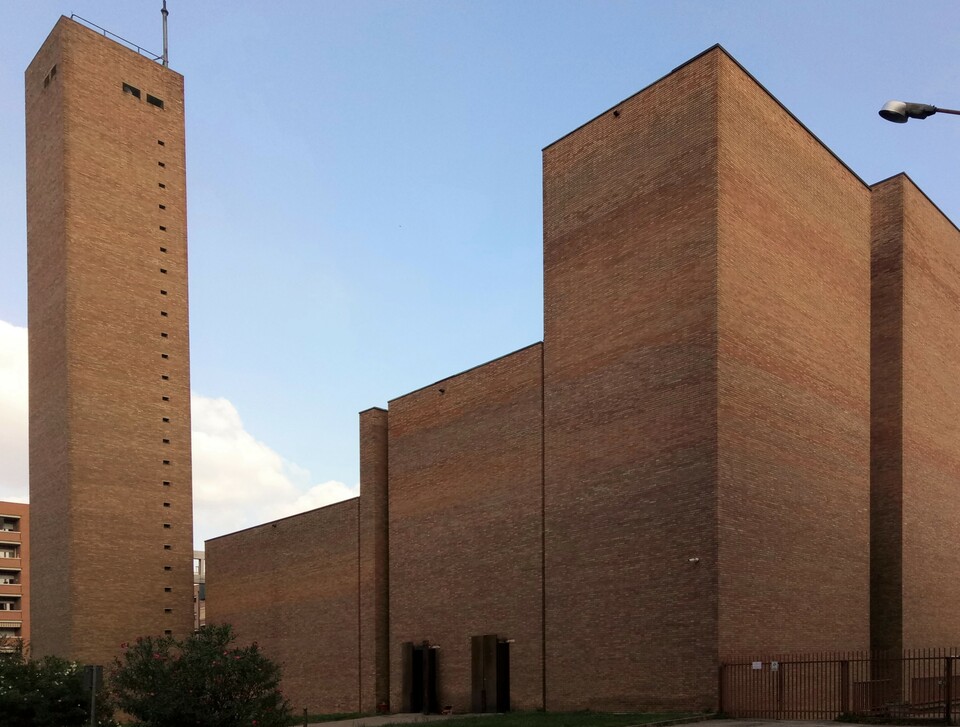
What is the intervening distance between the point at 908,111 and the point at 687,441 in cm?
1288

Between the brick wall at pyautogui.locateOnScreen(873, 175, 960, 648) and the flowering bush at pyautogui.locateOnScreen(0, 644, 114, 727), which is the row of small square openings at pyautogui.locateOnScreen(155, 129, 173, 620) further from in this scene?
the brick wall at pyautogui.locateOnScreen(873, 175, 960, 648)

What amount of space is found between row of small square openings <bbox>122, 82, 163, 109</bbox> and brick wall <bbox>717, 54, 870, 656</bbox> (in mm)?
27304

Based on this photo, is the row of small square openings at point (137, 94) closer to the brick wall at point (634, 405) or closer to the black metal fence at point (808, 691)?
the brick wall at point (634, 405)

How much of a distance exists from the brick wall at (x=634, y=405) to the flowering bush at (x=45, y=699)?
11.6 meters

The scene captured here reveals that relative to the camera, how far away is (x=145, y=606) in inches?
1533

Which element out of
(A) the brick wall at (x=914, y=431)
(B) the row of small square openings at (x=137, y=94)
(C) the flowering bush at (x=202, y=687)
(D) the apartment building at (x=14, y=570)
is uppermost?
(B) the row of small square openings at (x=137, y=94)

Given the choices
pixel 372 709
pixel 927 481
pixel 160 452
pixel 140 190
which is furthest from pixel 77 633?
pixel 927 481

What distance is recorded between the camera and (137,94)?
4250 centimetres

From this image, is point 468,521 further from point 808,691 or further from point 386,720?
point 808,691

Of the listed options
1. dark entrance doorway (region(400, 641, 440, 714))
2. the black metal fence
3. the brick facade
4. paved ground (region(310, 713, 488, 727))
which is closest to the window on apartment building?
the brick facade

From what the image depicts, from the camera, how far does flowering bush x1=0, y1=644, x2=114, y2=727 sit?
22250mm

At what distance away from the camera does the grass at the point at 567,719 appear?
2128 centimetres

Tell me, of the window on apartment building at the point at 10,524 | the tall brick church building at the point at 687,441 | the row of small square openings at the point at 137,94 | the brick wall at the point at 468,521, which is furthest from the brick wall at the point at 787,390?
the window on apartment building at the point at 10,524

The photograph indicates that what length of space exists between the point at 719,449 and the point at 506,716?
29.1 feet
